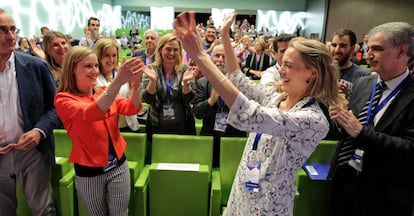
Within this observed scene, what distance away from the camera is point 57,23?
1028 cm

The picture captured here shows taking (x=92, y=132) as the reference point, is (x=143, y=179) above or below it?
below

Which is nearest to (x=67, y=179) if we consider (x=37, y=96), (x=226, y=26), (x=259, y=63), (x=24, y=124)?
(x=24, y=124)

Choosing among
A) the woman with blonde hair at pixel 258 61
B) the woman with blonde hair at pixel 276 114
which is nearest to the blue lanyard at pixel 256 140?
the woman with blonde hair at pixel 276 114

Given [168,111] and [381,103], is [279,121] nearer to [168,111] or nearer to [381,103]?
[381,103]

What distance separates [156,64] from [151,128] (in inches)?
20.4

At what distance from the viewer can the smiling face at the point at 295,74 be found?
1129 millimetres

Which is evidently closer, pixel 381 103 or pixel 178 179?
pixel 381 103

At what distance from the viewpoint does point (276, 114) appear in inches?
40.2

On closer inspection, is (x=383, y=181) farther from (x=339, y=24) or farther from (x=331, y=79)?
(x=339, y=24)

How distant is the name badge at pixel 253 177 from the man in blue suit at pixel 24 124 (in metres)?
1.21

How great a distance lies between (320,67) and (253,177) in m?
0.50

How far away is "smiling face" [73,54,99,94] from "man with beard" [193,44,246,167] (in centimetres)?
86

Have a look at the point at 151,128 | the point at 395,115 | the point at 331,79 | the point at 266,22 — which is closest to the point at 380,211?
the point at 395,115

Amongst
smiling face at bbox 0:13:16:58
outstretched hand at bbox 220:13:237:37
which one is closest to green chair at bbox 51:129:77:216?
smiling face at bbox 0:13:16:58
